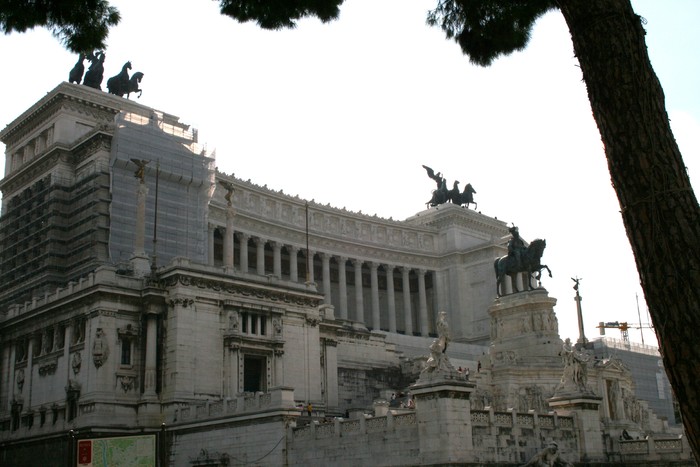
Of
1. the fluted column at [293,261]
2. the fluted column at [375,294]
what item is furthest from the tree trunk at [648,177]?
the fluted column at [375,294]

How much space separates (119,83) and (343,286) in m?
30.0

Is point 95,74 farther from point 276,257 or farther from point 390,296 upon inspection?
point 390,296

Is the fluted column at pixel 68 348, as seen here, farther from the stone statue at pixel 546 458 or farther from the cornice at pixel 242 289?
the stone statue at pixel 546 458

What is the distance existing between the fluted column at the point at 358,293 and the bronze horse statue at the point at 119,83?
98.9 feet

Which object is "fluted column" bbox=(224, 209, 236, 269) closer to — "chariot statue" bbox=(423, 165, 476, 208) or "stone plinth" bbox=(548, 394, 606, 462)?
"stone plinth" bbox=(548, 394, 606, 462)

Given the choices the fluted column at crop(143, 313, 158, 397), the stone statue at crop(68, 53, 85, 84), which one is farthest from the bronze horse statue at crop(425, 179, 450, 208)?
the fluted column at crop(143, 313, 158, 397)

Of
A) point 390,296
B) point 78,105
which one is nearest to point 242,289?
point 78,105

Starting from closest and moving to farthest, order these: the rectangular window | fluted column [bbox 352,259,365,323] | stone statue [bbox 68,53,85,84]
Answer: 1. the rectangular window
2. stone statue [bbox 68,53,85,84]
3. fluted column [bbox 352,259,365,323]

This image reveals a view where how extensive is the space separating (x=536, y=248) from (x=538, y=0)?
47661 mm

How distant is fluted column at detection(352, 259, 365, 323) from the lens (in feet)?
282

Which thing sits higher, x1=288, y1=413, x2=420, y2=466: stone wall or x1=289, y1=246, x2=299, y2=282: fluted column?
x1=289, y1=246, x2=299, y2=282: fluted column

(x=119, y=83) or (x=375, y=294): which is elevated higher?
(x=119, y=83)

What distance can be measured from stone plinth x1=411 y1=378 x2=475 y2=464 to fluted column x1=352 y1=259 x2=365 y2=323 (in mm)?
53239

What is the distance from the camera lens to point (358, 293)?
284 feet
